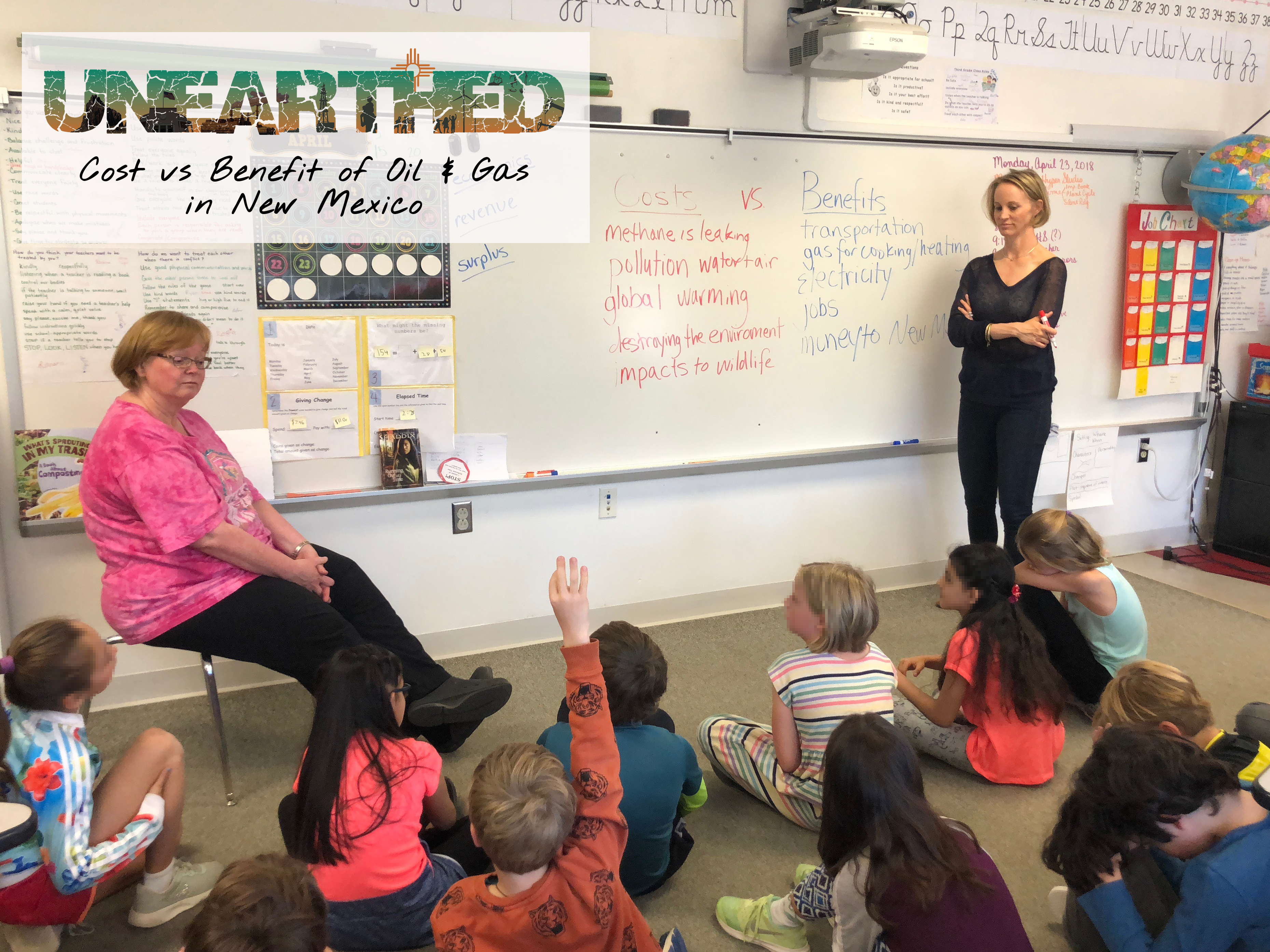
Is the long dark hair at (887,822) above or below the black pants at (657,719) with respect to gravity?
above

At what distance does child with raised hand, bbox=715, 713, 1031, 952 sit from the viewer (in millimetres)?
1295

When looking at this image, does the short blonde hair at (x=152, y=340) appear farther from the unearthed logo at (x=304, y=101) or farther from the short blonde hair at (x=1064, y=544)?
the short blonde hair at (x=1064, y=544)

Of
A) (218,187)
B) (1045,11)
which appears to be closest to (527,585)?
(218,187)

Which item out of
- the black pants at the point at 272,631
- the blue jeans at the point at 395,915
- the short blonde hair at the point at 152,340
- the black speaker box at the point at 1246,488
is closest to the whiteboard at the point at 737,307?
the short blonde hair at the point at 152,340

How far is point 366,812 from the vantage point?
1.54m

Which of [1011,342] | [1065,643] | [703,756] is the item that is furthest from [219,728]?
[1011,342]

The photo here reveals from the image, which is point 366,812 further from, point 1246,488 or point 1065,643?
point 1246,488

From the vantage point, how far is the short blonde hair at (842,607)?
6.31ft

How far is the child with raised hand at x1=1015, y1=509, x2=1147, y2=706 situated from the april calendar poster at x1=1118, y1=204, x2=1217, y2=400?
1.74m

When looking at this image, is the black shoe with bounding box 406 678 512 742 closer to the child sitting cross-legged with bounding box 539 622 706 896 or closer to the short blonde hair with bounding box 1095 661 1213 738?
the child sitting cross-legged with bounding box 539 622 706 896

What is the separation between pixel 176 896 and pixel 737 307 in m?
2.31

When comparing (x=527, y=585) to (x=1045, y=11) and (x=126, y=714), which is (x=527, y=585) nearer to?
(x=126, y=714)

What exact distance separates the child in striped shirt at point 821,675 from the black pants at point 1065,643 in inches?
27.7

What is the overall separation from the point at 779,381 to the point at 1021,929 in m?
2.21
